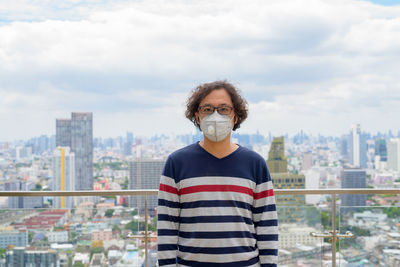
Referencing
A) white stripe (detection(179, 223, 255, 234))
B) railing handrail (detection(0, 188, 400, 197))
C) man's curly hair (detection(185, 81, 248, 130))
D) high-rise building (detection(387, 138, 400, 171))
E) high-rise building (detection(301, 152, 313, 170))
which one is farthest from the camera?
high-rise building (detection(301, 152, 313, 170))

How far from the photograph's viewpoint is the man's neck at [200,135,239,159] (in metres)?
1.33

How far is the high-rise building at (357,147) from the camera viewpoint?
15.8 meters

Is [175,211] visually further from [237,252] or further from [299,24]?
[299,24]

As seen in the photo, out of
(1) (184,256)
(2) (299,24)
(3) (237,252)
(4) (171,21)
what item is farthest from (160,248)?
(4) (171,21)

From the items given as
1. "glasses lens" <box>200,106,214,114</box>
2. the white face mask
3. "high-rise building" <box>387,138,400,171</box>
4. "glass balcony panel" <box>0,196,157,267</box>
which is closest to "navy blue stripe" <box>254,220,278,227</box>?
the white face mask

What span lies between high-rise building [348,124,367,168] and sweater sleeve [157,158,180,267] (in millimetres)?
15451

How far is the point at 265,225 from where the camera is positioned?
4.25 feet

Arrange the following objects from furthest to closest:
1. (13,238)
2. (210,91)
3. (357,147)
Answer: (357,147) → (13,238) → (210,91)

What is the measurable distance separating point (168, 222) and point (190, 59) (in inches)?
753

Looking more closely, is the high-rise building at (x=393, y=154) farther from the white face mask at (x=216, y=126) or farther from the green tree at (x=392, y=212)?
the white face mask at (x=216, y=126)

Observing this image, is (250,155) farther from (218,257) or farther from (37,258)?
(37,258)

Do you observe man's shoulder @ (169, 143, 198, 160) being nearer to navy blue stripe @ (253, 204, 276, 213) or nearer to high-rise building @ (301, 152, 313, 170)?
navy blue stripe @ (253, 204, 276, 213)

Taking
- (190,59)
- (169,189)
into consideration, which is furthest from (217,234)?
(190,59)

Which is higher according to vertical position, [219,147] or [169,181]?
[219,147]
